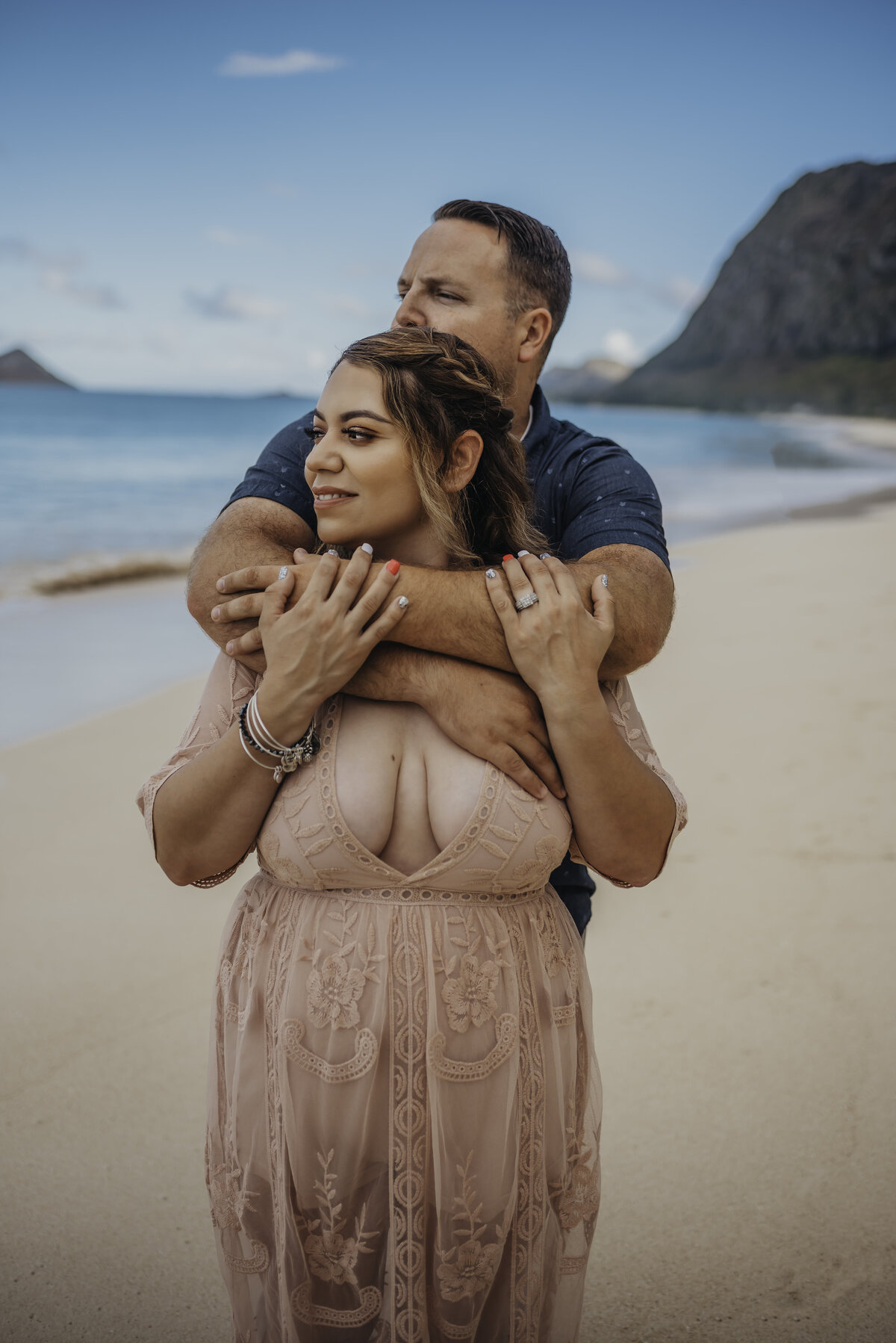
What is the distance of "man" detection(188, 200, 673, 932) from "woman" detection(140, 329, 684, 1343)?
0.18 ft

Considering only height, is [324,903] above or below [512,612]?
below

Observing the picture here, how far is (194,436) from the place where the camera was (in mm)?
41656

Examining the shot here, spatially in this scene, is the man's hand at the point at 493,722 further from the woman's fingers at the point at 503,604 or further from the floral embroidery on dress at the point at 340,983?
the floral embroidery on dress at the point at 340,983

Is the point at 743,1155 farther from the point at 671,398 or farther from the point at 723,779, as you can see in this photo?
the point at 671,398

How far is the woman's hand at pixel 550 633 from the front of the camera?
62.6 inches

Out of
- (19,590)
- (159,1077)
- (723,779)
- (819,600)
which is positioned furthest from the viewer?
(19,590)

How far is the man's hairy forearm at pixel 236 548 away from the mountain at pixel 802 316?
64.5 metres

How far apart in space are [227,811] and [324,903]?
224 mm

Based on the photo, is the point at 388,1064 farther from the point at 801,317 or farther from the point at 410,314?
→ the point at 801,317

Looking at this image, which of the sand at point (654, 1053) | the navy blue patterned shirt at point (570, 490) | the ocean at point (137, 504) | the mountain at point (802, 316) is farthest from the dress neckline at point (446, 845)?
the mountain at point (802, 316)

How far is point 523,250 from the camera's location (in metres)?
2.34

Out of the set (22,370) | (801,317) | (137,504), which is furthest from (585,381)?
(137,504)

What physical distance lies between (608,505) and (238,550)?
29.2 inches

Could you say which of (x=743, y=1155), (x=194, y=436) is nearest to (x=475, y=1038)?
(x=743, y=1155)
